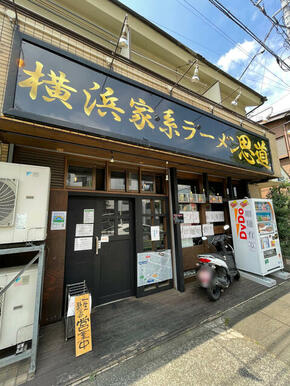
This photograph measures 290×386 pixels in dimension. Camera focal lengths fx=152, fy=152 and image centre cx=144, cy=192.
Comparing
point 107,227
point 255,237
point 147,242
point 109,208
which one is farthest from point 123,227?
point 255,237

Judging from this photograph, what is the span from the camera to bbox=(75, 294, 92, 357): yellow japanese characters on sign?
81.0 inches

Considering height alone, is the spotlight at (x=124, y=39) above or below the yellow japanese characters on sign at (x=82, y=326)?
above

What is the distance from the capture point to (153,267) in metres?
3.69

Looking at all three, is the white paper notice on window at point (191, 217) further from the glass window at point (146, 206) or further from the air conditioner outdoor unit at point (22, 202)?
the air conditioner outdoor unit at point (22, 202)

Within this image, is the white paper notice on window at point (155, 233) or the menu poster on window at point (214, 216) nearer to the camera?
the white paper notice on window at point (155, 233)

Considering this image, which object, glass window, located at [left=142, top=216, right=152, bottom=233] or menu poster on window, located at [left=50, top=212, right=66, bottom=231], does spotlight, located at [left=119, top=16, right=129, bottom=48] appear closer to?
menu poster on window, located at [left=50, top=212, right=66, bottom=231]

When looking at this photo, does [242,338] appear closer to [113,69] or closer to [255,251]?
[255,251]

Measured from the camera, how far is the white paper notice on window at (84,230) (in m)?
3.16

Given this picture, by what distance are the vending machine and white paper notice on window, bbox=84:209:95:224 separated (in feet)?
14.2

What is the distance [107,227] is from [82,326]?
68.0 inches

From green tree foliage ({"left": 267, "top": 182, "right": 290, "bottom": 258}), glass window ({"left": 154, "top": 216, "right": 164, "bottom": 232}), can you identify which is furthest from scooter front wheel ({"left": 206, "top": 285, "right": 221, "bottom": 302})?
green tree foliage ({"left": 267, "top": 182, "right": 290, "bottom": 258})

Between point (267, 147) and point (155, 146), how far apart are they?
17.2 ft

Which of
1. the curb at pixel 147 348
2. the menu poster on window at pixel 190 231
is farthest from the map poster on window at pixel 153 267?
the curb at pixel 147 348

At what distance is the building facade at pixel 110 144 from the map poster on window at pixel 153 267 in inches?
1.1
